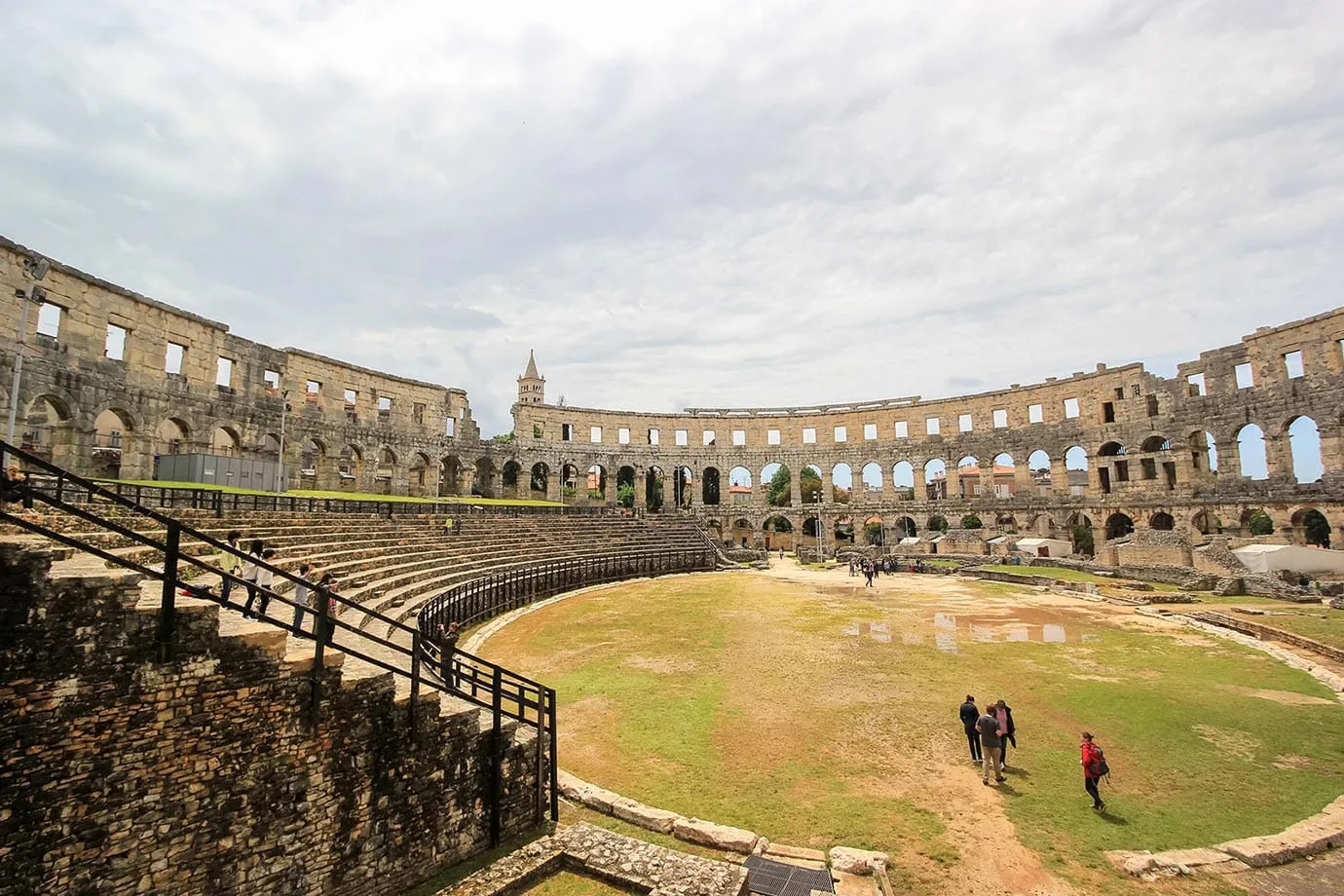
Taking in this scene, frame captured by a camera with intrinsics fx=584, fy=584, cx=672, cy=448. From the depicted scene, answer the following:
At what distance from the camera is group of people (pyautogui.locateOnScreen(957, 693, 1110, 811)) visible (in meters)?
6.94

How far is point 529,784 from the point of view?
271 inches

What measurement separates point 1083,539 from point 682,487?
1372 inches

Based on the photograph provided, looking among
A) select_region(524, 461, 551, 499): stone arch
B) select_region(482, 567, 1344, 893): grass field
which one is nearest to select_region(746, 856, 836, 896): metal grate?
select_region(482, 567, 1344, 893): grass field

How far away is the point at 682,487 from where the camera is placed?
2245 inches

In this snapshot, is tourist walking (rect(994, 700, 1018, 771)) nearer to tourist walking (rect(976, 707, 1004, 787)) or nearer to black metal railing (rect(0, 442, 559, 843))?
tourist walking (rect(976, 707, 1004, 787))

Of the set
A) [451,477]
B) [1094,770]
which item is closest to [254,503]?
[1094,770]

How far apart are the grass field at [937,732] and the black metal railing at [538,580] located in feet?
4.41

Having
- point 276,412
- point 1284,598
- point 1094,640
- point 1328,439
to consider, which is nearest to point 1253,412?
point 1328,439

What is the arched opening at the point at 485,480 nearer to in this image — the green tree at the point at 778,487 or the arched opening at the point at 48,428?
the arched opening at the point at 48,428

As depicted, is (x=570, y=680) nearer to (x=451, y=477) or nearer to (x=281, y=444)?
(x=281, y=444)

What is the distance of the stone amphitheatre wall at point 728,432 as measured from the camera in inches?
867

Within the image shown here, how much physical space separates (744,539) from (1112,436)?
2770 cm

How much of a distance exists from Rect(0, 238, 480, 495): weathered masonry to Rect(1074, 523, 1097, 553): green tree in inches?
1915

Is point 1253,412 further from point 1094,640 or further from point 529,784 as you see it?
point 529,784
